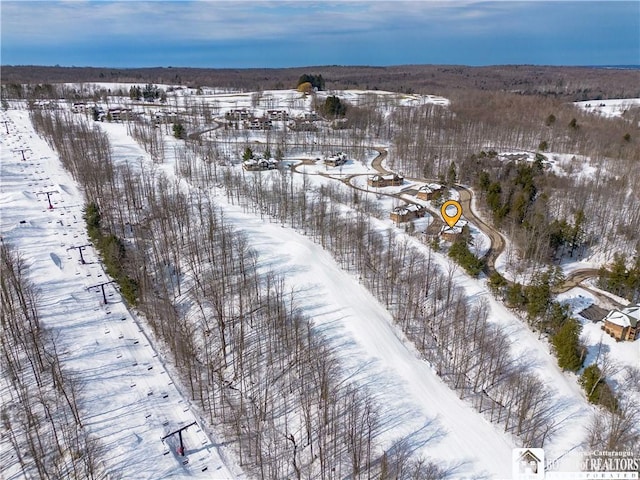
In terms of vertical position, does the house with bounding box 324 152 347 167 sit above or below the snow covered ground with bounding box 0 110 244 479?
above

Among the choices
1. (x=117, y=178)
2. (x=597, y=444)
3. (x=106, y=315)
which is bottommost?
(x=597, y=444)

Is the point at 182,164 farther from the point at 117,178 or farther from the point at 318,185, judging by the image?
the point at 318,185

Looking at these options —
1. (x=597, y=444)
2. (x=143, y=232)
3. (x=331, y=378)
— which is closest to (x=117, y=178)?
(x=143, y=232)

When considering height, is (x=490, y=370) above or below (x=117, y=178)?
below

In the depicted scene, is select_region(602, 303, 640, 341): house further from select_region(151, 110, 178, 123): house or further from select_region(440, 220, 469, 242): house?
select_region(151, 110, 178, 123): house

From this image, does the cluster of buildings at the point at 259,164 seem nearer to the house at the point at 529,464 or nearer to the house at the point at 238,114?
the house at the point at 238,114

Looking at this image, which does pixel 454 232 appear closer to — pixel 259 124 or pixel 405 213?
pixel 405 213

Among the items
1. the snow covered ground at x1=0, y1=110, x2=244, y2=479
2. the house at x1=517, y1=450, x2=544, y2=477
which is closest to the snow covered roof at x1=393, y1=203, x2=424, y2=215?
the snow covered ground at x1=0, y1=110, x2=244, y2=479
